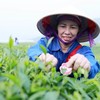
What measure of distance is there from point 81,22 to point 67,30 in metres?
0.27

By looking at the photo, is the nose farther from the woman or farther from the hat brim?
the hat brim

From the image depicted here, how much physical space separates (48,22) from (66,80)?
5.53 feet

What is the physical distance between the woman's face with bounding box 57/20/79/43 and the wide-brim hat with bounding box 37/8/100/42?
0.07 metres

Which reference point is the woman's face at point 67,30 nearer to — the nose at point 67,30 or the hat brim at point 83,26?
the nose at point 67,30

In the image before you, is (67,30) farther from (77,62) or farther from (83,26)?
(77,62)

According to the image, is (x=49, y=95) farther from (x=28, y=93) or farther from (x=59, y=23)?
Result: (x=59, y=23)

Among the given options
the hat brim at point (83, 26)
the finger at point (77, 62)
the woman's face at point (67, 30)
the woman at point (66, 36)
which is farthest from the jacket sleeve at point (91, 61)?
the finger at point (77, 62)

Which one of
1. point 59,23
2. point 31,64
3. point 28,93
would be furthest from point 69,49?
point 28,93

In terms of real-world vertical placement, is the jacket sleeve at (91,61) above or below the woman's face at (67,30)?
below

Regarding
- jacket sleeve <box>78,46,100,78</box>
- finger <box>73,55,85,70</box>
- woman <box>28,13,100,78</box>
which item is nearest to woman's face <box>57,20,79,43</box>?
woman <box>28,13,100,78</box>

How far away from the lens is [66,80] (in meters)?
1.43

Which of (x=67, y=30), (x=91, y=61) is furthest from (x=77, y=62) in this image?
(x=67, y=30)

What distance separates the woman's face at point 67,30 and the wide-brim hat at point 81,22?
0.07 meters

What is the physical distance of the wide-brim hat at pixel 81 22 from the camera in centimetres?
280
